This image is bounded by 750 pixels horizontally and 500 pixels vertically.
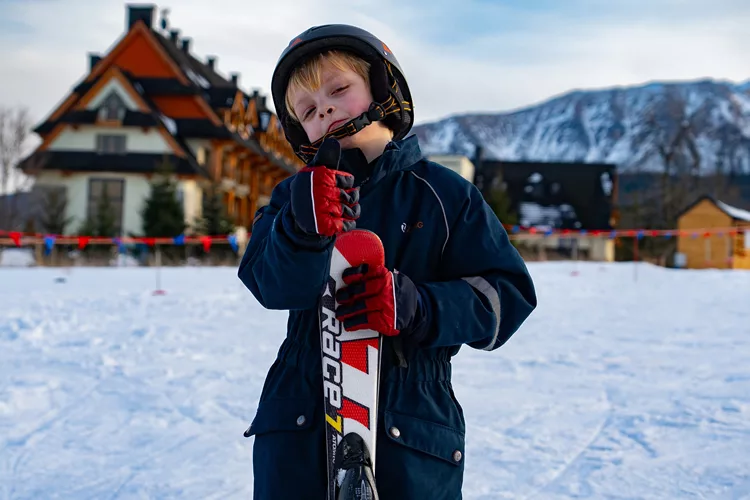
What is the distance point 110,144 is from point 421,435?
1171 inches

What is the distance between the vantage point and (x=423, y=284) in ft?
5.32

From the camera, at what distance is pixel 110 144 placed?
1136 inches

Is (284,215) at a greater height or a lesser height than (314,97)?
lesser

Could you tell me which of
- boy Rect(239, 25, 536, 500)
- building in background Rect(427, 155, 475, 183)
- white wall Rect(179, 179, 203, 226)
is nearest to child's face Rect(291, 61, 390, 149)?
boy Rect(239, 25, 536, 500)

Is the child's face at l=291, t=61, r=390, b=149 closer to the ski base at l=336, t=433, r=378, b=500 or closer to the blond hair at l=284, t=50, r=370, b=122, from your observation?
the blond hair at l=284, t=50, r=370, b=122

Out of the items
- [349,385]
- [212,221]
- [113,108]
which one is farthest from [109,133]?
[349,385]

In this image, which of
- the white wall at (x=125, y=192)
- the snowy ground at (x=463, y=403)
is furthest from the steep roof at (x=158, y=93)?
the snowy ground at (x=463, y=403)

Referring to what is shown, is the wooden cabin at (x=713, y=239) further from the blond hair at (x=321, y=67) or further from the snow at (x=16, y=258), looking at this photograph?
the blond hair at (x=321, y=67)

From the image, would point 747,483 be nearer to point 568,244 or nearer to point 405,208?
point 405,208

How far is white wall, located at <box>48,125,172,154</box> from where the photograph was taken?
93.8 feet

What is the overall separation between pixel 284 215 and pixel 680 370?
5.85 metres

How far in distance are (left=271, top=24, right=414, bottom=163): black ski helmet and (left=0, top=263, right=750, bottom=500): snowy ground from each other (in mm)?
2122

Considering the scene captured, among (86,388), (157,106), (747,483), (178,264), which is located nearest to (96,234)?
(178,264)

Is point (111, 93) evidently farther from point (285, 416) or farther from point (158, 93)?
point (285, 416)
